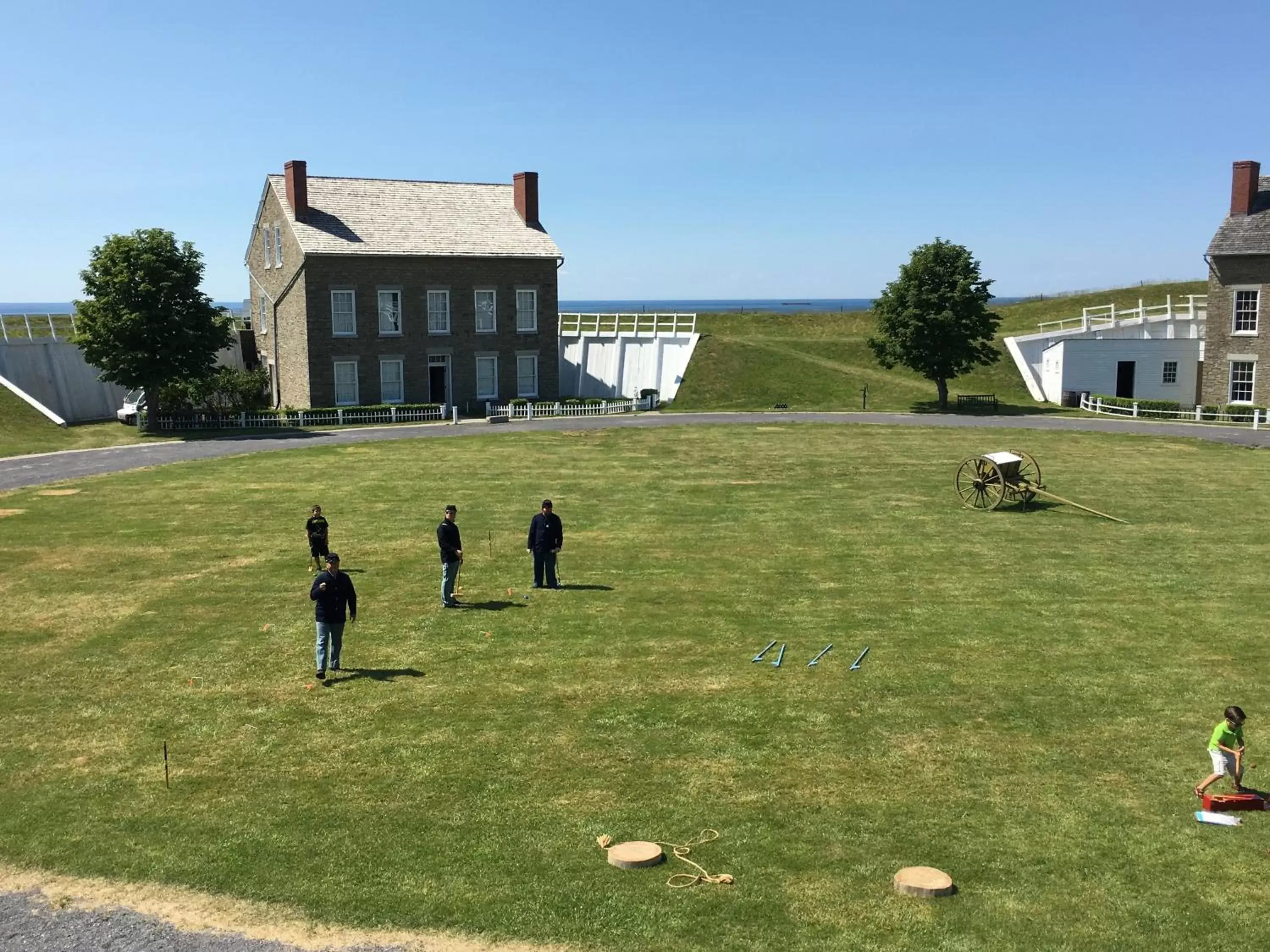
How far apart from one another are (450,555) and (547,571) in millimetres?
2463

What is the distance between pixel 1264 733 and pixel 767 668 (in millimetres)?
6511

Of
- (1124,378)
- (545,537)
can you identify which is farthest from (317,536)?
(1124,378)

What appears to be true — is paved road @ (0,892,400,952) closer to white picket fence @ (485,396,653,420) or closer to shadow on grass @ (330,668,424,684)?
shadow on grass @ (330,668,424,684)

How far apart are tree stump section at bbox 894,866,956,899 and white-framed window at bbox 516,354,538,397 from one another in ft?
164

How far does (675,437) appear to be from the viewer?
1777 inches

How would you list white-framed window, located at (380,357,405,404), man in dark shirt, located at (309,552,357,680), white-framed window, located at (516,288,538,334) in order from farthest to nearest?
white-framed window, located at (516,288,538,334), white-framed window, located at (380,357,405,404), man in dark shirt, located at (309,552,357,680)

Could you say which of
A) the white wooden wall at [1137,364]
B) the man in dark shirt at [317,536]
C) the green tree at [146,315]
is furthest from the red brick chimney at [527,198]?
the man in dark shirt at [317,536]

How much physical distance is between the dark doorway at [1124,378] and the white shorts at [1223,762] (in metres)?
50.5

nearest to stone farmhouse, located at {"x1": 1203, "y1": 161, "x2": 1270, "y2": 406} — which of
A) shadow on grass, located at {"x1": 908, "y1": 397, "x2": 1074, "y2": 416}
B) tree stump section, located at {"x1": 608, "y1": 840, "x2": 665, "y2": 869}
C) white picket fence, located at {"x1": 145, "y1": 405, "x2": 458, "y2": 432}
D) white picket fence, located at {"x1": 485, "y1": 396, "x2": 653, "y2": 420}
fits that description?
shadow on grass, located at {"x1": 908, "y1": 397, "x2": 1074, "y2": 416}

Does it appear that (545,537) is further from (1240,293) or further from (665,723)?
(1240,293)

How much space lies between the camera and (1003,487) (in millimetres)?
28125

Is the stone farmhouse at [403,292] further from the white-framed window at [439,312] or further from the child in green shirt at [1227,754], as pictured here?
the child in green shirt at [1227,754]

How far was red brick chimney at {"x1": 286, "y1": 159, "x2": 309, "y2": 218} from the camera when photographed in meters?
53.4

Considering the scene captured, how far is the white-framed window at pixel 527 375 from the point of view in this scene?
58750 millimetres
